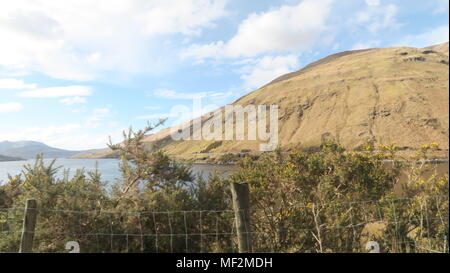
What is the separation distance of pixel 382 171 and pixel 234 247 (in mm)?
5440

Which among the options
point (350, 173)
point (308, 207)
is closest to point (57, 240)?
point (308, 207)

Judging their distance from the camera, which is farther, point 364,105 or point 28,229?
point 364,105

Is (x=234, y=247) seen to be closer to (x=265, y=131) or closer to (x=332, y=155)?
(x=332, y=155)

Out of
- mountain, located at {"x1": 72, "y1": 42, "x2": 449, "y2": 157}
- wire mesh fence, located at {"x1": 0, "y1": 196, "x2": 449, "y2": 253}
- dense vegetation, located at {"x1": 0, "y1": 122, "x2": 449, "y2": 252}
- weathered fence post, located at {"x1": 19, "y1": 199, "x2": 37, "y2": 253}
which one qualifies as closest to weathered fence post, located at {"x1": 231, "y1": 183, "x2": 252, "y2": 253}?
dense vegetation, located at {"x1": 0, "y1": 122, "x2": 449, "y2": 252}

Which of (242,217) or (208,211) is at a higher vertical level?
(242,217)

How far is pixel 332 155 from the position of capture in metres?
9.57

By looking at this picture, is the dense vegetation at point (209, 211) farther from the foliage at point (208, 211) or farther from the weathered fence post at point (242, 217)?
the weathered fence post at point (242, 217)

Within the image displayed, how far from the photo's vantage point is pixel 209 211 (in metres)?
5.93

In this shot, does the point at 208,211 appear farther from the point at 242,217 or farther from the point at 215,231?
the point at 242,217

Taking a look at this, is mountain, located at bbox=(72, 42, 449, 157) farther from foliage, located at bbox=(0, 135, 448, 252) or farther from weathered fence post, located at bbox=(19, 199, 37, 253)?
weathered fence post, located at bbox=(19, 199, 37, 253)

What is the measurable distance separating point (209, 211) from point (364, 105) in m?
147

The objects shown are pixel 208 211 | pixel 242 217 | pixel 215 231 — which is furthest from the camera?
pixel 215 231

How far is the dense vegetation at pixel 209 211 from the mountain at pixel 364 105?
278 feet

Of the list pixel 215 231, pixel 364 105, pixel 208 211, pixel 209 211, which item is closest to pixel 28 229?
pixel 209 211
